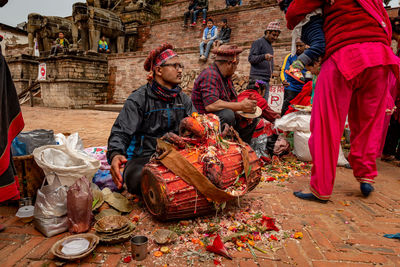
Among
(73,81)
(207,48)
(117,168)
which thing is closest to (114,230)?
(117,168)

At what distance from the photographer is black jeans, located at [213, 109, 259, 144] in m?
2.98

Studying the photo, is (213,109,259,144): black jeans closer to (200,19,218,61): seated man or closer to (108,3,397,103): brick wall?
(108,3,397,103): brick wall

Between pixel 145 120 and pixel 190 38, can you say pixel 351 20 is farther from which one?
pixel 190 38

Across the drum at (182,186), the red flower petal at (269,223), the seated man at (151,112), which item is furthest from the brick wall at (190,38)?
the red flower petal at (269,223)

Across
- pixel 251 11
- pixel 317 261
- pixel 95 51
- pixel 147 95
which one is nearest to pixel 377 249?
pixel 317 261

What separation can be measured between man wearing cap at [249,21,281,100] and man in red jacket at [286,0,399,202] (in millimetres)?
2472

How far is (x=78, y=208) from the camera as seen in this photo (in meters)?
1.80

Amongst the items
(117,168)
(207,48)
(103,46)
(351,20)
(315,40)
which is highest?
(103,46)

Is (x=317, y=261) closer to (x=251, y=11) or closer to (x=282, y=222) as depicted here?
(x=282, y=222)

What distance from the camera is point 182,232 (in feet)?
6.01

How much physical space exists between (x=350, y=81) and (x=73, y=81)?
13.1 m

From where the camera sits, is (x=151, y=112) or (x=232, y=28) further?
(x=232, y=28)

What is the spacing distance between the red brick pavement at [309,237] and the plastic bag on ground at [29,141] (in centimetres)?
54

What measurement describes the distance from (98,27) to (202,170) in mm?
14599
